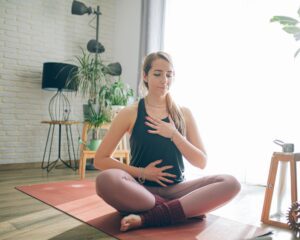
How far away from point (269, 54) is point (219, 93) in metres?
0.53

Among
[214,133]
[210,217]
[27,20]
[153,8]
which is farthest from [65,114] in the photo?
[210,217]

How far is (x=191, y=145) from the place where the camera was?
1.59 m

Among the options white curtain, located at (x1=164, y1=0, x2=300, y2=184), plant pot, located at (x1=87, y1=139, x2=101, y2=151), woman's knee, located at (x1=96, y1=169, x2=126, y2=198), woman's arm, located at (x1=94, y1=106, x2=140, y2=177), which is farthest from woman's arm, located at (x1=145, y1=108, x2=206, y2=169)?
plant pot, located at (x1=87, y1=139, x2=101, y2=151)

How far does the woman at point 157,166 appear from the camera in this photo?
4.84ft

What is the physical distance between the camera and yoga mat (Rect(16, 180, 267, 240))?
140 centimetres

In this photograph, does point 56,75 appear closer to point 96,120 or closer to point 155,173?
point 96,120

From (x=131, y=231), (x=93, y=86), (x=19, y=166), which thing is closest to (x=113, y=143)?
(x=131, y=231)

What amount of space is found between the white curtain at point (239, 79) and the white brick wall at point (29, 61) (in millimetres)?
1330

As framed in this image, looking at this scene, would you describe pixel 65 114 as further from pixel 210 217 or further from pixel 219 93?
pixel 210 217

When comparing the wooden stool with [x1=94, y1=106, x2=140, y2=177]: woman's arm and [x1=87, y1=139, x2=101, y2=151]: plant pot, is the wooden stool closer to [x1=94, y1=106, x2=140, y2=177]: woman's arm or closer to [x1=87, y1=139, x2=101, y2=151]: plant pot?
[x1=94, y1=106, x2=140, y2=177]: woman's arm

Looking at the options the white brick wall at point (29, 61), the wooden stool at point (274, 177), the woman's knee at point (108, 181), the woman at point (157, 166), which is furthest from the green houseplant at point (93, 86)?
A: the wooden stool at point (274, 177)

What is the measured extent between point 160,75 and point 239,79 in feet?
4.36

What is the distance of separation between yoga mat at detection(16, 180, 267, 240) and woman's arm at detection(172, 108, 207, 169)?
292mm

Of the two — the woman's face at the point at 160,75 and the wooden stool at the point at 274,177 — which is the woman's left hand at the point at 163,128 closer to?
the woman's face at the point at 160,75
